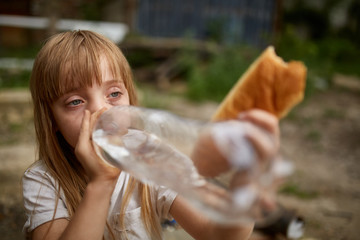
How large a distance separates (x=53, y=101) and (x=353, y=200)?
364 centimetres

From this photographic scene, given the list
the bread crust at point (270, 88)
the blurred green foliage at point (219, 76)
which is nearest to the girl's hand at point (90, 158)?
the bread crust at point (270, 88)

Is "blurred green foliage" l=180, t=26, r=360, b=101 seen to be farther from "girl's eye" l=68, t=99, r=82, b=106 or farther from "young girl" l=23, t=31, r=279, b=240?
"girl's eye" l=68, t=99, r=82, b=106

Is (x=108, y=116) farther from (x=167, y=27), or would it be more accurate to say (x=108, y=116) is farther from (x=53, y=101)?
(x=167, y=27)

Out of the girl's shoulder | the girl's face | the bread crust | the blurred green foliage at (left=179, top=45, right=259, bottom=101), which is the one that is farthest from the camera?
the blurred green foliage at (left=179, top=45, right=259, bottom=101)

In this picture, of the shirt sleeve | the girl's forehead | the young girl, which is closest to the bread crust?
the young girl

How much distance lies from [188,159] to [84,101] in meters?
0.46

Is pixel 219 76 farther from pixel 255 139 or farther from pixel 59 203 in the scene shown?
pixel 255 139

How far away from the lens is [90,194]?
124 centimetres

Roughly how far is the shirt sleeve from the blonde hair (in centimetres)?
3

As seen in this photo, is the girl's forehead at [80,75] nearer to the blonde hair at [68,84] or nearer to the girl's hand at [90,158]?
the blonde hair at [68,84]

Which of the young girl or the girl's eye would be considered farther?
the girl's eye

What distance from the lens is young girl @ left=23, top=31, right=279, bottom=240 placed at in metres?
1.25

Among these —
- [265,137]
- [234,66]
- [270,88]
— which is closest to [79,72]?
[270,88]

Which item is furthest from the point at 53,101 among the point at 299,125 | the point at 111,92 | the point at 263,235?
the point at 299,125
